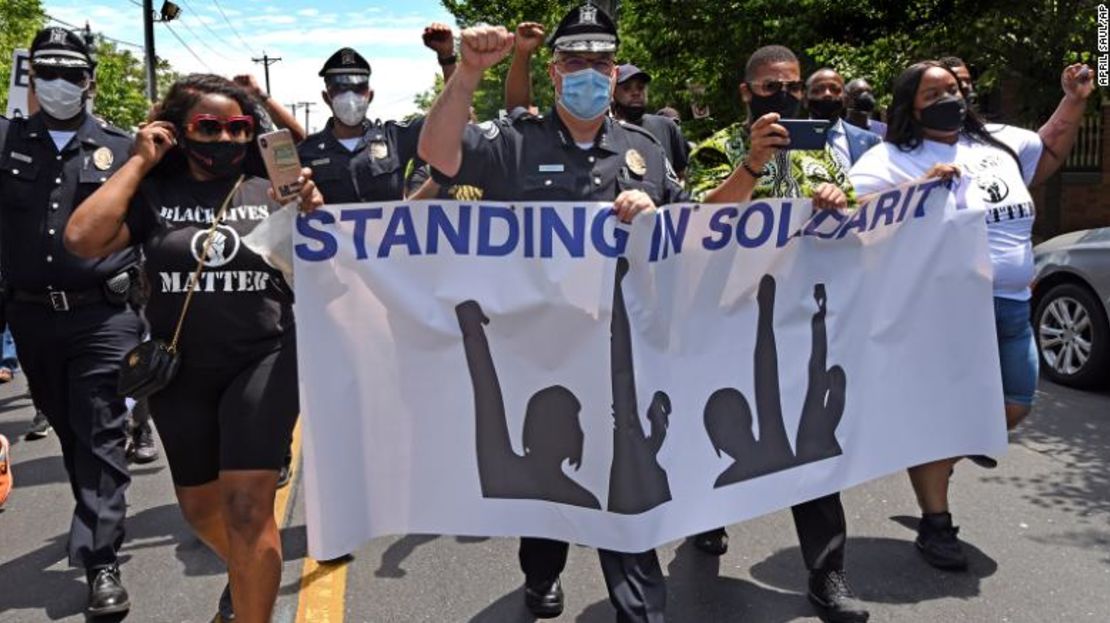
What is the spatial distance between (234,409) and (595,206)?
1.22 m

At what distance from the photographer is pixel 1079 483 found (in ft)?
16.8

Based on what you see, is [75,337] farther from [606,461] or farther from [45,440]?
[45,440]

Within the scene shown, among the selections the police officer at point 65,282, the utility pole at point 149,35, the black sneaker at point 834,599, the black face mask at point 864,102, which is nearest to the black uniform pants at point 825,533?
the black sneaker at point 834,599

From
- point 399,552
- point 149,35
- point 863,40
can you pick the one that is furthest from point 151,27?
point 399,552

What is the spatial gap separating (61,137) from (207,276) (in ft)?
4.98

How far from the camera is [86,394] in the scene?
13.0 ft

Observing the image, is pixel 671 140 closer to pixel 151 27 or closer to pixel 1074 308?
pixel 1074 308

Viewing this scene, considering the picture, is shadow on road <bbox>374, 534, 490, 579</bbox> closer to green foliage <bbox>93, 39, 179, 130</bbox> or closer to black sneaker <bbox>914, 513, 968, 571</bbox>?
black sneaker <bbox>914, 513, 968, 571</bbox>

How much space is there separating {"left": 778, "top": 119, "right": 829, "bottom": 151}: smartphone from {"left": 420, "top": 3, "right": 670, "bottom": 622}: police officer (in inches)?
16.6

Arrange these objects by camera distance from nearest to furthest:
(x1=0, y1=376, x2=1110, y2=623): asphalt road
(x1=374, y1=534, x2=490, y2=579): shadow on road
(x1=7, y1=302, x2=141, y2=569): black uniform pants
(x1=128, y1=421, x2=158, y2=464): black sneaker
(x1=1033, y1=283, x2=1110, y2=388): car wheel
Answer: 1. (x1=0, y1=376, x2=1110, y2=623): asphalt road
2. (x1=7, y1=302, x2=141, y2=569): black uniform pants
3. (x1=374, y1=534, x2=490, y2=579): shadow on road
4. (x1=128, y1=421, x2=158, y2=464): black sneaker
5. (x1=1033, y1=283, x2=1110, y2=388): car wheel

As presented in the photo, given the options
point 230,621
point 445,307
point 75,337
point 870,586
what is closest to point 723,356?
Answer: point 445,307

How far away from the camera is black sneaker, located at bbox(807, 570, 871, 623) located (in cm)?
346

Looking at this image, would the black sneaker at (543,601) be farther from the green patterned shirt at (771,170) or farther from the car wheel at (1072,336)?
the car wheel at (1072,336)

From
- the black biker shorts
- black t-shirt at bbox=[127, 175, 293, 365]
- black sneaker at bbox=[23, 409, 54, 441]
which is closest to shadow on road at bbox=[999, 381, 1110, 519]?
the black biker shorts
